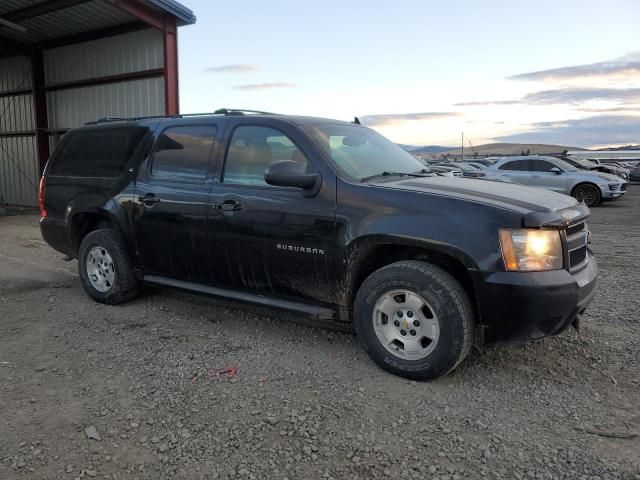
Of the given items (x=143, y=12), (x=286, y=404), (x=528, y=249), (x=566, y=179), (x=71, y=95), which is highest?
(x=143, y=12)

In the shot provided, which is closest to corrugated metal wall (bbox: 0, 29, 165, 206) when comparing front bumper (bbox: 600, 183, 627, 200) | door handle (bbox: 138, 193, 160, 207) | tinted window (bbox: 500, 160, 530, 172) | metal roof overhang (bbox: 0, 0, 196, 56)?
metal roof overhang (bbox: 0, 0, 196, 56)

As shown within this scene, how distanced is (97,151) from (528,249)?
171 inches

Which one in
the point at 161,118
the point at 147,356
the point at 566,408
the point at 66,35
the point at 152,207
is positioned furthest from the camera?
the point at 66,35

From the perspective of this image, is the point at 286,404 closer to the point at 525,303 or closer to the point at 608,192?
the point at 525,303

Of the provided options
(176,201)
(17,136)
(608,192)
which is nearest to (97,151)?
(176,201)

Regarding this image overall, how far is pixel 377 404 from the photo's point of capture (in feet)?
11.0

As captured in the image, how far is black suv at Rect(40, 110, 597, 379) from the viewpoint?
11.1 feet

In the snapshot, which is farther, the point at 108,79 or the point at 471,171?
the point at 471,171

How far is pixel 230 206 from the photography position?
4324mm

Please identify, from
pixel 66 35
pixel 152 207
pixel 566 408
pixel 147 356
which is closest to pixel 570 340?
pixel 566 408

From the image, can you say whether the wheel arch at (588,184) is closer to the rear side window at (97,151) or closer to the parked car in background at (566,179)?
the parked car in background at (566,179)

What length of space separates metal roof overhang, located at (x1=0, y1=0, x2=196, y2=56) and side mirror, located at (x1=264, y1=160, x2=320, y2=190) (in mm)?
9357

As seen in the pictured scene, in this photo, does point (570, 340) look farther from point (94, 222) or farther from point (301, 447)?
point (94, 222)

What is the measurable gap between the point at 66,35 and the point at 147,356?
1339 centimetres
